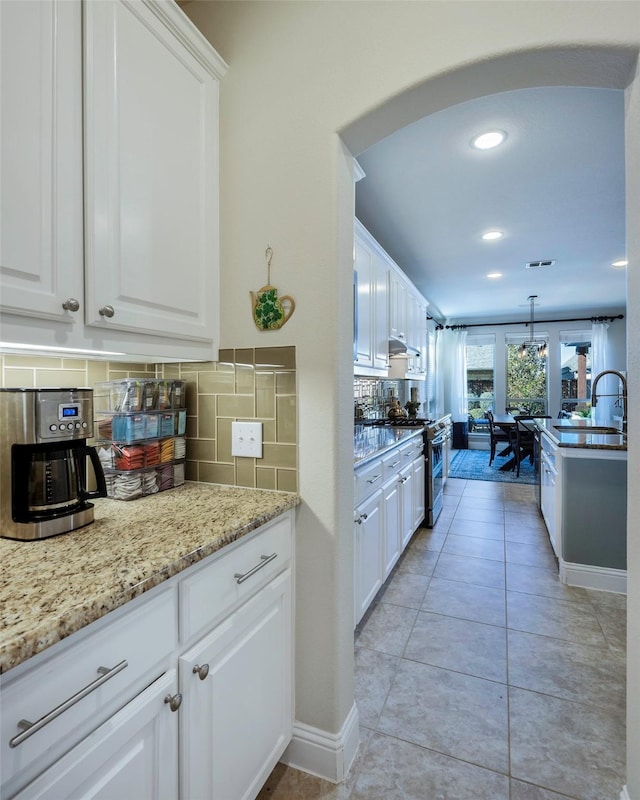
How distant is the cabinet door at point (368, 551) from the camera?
2.13m

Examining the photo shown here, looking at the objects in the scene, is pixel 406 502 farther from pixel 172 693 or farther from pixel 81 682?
pixel 81 682

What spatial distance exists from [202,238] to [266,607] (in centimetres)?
122

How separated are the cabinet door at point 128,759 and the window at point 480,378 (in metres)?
8.32

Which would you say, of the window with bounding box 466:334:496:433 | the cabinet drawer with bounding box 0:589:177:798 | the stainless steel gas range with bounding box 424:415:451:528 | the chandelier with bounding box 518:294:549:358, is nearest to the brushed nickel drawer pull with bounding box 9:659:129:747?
the cabinet drawer with bounding box 0:589:177:798

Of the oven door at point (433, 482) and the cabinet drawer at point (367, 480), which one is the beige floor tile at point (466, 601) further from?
the oven door at point (433, 482)

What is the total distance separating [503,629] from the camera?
2291 millimetres

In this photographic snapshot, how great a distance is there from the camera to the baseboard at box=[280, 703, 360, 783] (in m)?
1.42

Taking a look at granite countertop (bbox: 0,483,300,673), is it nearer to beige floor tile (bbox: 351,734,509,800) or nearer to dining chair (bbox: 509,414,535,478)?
beige floor tile (bbox: 351,734,509,800)

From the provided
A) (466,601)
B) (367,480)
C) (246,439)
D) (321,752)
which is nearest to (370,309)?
(367,480)

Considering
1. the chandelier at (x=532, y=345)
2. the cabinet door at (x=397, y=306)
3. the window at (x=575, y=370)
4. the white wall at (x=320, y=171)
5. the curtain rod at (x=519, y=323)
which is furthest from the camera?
the window at (x=575, y=370)

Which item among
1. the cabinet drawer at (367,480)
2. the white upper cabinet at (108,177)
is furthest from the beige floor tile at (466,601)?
the white upper cabinet at (108,177)

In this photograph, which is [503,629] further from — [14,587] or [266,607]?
[14,587]

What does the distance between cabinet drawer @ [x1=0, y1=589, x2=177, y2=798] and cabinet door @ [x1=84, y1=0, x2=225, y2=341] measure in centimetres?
71

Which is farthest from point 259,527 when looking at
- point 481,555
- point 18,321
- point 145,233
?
point 481,555
